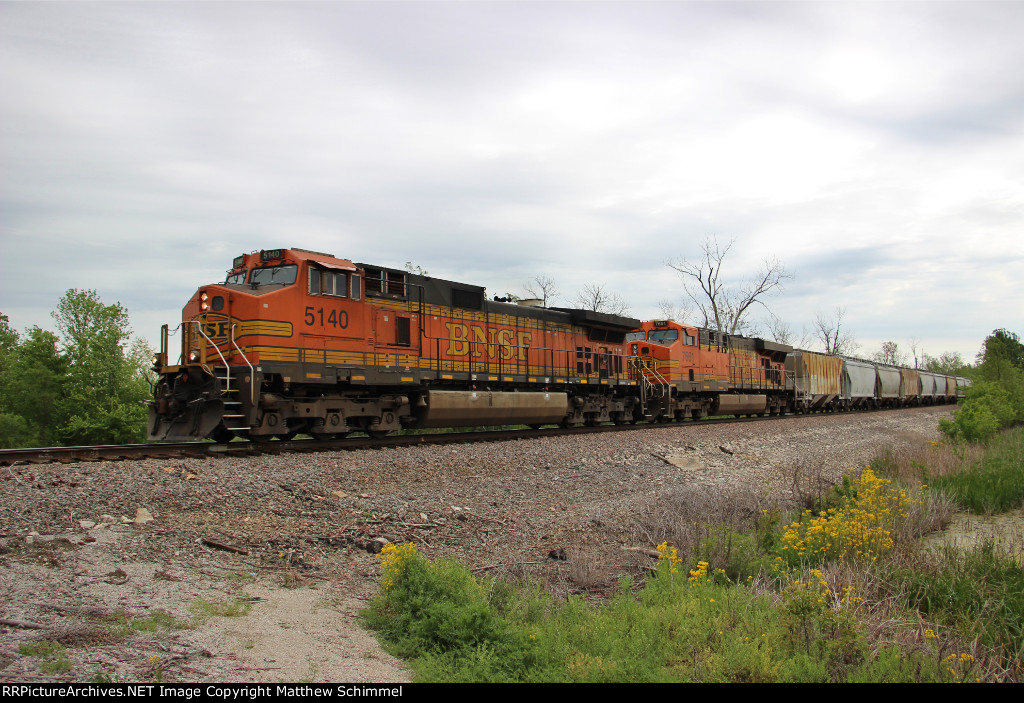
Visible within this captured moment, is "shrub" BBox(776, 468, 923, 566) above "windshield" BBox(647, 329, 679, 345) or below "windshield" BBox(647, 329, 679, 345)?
below

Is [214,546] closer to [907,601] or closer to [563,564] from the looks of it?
[563,564]

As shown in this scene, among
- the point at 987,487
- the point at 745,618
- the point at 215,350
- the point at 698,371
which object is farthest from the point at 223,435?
the point at 698,371

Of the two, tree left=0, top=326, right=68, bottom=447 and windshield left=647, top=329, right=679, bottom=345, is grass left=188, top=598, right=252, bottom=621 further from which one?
tree left=0, top=326, right=68, bottom=447

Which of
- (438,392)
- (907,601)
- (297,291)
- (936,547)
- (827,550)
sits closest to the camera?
(907,601)

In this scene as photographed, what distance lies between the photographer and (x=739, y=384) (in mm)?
28766

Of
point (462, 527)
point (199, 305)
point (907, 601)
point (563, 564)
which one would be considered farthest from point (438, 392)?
point (907, 601)

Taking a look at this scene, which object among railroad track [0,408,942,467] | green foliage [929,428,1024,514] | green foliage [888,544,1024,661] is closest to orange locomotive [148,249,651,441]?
railroad track [0,408,942,467]

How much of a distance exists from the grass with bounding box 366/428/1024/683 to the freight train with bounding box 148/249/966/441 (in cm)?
670

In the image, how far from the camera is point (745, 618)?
17.0 feet

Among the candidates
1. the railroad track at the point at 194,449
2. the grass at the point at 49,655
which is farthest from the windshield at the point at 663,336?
the grass at the point at 49,655

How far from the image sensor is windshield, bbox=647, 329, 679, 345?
80.0 ft

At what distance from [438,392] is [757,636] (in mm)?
10716

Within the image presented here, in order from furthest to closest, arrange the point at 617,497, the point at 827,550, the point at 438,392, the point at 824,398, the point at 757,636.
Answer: the point at 824,398
the point at 438,392
the point at 617,497
the point at 827,550
the point at 757,636

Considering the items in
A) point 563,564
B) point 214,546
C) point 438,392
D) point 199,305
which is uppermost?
point 199,305
